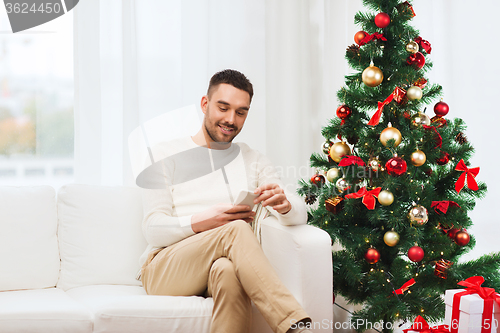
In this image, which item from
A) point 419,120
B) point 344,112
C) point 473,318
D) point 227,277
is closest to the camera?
point 473,318

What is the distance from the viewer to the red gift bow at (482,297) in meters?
1.39

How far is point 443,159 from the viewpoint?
178cm

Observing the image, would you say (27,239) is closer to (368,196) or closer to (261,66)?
(368,196)

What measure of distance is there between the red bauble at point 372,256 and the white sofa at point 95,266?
23 cm

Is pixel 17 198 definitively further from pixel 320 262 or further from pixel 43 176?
pixel 320 262

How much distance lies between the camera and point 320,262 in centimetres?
154

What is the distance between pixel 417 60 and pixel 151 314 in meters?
1.36

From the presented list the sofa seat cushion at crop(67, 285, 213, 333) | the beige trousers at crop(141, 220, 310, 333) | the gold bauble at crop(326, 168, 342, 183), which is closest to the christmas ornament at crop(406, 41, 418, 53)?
the gold bauble at crop(326, 168, 342, 183)

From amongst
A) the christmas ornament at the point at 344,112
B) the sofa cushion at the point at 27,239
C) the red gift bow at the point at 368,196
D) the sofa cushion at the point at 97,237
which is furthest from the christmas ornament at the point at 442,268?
the sofa cushion at the point at 27,239

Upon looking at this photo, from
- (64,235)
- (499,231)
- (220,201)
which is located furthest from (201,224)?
(499,231)

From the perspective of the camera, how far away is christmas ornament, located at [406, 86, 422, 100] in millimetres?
1727

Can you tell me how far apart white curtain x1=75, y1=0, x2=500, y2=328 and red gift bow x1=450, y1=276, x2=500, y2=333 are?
0.84 metres

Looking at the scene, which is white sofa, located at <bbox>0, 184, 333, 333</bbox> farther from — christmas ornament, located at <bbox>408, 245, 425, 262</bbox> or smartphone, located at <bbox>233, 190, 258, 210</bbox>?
christmas ornament, located at <bbox>408, 245, 425, 262</bbox>

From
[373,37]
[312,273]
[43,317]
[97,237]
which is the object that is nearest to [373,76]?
[373,37]
